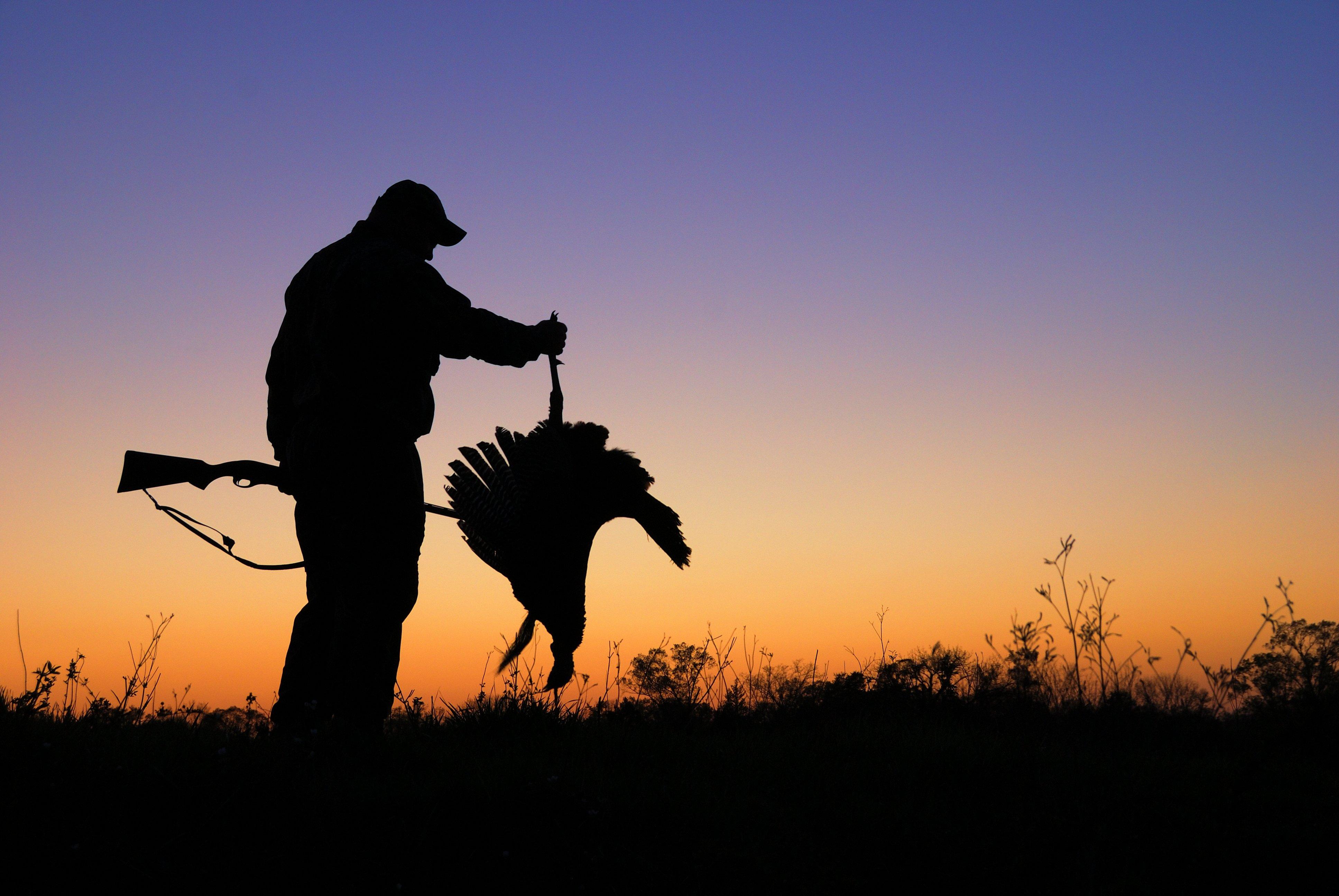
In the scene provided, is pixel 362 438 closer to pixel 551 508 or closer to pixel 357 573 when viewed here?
pixel 357 573

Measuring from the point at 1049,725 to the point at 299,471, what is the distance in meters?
4.83

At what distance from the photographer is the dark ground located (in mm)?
2871

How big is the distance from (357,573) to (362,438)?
0.70 metres

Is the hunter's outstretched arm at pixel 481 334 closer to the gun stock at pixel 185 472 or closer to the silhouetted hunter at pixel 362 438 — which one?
the silhouetted hunter at pixel 362 438

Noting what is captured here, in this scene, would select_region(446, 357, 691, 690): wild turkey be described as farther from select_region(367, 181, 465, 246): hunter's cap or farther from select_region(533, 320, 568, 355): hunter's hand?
select_region(367, 181, 465, 246): hunter's cap

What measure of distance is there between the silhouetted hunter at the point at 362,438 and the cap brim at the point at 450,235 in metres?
0.35

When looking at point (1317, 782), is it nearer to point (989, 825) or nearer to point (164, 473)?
point (989, 825)

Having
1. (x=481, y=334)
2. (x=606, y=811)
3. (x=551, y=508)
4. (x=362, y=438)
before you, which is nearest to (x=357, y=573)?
(x=362, y=438)

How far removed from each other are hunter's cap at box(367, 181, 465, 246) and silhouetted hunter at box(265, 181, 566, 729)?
0.18 m

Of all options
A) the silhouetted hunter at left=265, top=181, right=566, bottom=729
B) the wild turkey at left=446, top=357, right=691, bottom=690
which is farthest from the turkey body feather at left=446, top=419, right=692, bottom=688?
the silhouetted hunter at left=265, top=181, right=566, bottom=729

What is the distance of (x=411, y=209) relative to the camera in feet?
16.4

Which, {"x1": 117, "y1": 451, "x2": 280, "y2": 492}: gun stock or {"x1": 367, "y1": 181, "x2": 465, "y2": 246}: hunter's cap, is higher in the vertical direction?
{"x1": 367, "y1": 181, "x2": 465, "y2": 246}: hunter's cap

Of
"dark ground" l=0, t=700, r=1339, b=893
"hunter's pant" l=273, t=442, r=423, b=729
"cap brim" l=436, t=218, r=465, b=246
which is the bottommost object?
"dark ground" l=0, t=700, r=1339, b=893

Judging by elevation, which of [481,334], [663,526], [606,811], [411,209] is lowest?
[606,811]
